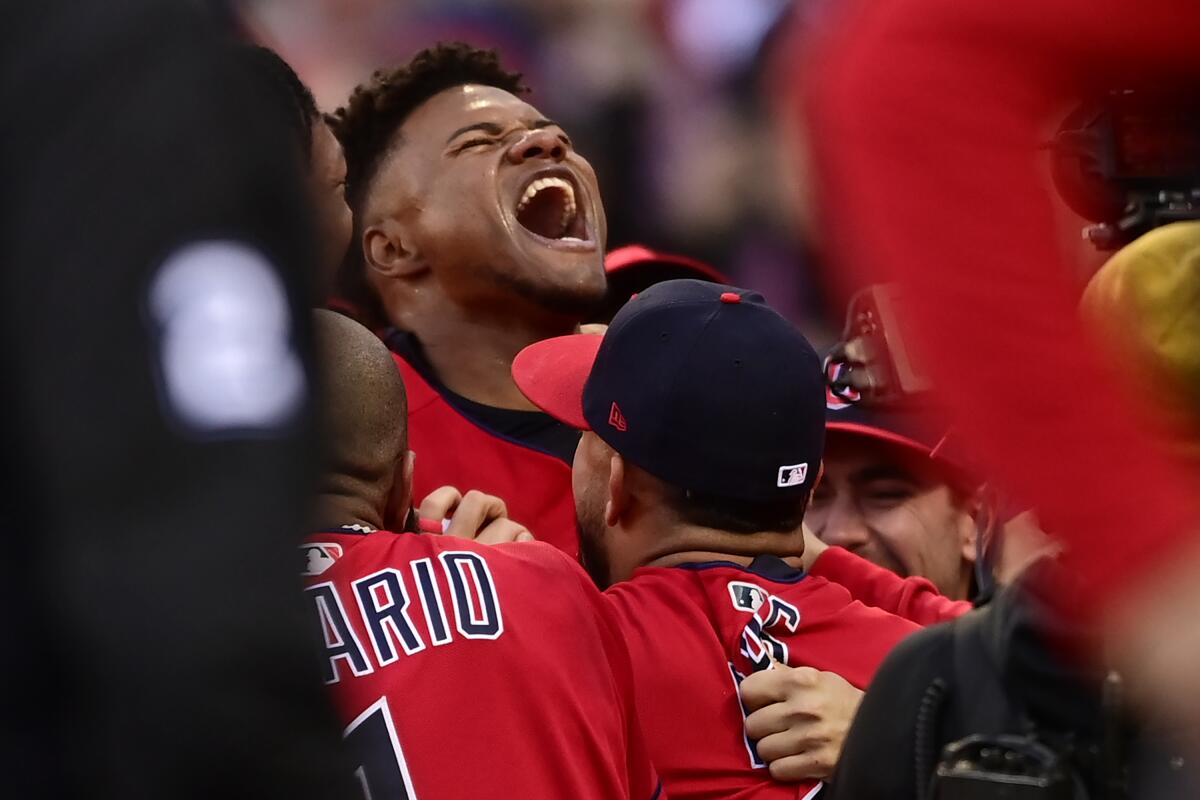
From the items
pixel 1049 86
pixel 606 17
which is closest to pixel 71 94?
pixel 1049 86

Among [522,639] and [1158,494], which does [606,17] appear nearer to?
[522,639]

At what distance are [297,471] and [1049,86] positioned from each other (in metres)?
0.50

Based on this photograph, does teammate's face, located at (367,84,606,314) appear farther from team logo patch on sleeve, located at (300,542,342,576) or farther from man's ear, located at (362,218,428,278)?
team logo patch on sleeve, located at (300,542,342,576)

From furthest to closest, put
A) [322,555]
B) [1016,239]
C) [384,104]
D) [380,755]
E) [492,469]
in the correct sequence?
[384,104] → [492,469] → [322,555] → [380,755] → [1016,239]

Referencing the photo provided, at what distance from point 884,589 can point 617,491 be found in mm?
533

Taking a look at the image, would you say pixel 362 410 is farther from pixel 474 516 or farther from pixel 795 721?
pixel 795 721

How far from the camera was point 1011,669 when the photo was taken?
1.33m

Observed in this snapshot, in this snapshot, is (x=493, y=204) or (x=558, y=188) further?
(x=558, y=188)

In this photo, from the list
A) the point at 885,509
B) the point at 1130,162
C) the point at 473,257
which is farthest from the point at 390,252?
the point at 1130,162

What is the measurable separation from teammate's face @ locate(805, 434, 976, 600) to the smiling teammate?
526mm

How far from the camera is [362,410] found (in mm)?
2291

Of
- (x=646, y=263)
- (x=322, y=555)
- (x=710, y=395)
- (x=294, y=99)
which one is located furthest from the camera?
(x=646, y=263)

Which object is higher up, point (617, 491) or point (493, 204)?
point (493, 204)

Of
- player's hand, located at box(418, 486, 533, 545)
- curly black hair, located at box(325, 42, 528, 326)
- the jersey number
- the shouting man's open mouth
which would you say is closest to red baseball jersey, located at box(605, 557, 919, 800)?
player's hand, located at box(418, 486, 533, 545)
